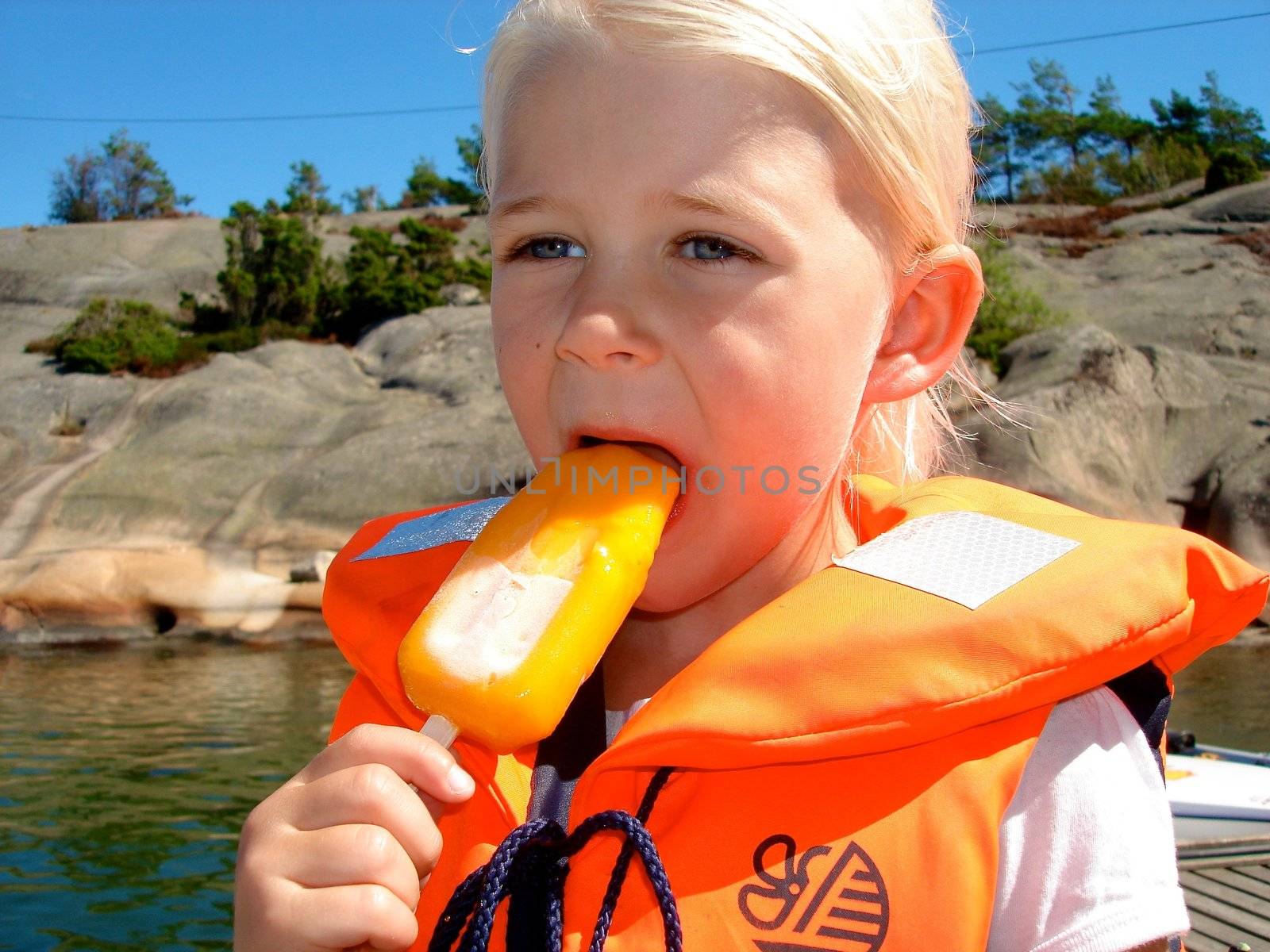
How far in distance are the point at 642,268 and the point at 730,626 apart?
2.12 feet

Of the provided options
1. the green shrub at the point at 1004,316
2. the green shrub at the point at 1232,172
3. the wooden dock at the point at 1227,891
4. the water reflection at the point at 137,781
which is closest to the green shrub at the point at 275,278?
the water reflection at the point at 137,781

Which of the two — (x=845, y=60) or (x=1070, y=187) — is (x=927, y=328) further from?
(x=1070, y=187)

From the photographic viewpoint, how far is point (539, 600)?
149cm

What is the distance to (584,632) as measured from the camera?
1.44 meters

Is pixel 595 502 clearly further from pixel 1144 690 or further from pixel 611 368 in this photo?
pixel 1144 690

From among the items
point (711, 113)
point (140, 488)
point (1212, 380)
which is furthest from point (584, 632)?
point (1212, 380)

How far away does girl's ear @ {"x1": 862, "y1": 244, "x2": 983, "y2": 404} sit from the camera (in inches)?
67.5

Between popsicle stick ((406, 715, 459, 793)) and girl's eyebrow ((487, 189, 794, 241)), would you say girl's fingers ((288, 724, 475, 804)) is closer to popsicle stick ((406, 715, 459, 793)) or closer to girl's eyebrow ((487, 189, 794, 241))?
popsicle stick ((406, 715, 459, 793))

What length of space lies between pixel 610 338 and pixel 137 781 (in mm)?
7610

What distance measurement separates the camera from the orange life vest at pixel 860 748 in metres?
1.34

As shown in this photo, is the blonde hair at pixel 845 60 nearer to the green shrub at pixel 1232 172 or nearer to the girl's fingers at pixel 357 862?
the girl's fingers at pixel 357 862

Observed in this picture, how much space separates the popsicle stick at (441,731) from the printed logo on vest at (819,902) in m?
0.41

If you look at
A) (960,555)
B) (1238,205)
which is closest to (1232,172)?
(1238,205)

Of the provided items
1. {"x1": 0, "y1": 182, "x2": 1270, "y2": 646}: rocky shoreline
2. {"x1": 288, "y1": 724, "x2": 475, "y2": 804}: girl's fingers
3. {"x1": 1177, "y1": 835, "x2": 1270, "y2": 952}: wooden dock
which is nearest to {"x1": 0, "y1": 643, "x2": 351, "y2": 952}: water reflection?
{"x1": 0, "y1": 182, "x2": 1270, "y2": 646}: rocky shoreline
